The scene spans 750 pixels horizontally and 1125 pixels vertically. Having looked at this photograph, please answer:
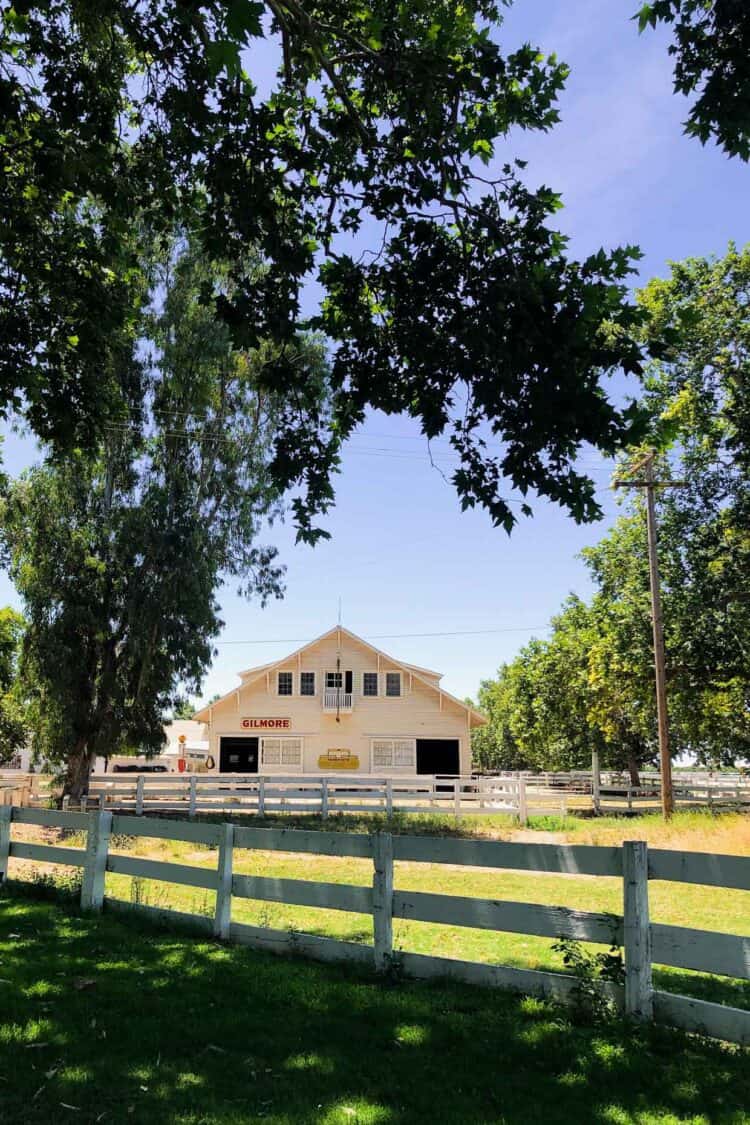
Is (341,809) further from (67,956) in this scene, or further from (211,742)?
(67,956)

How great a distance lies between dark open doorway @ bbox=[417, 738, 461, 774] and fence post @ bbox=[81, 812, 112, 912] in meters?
28.9

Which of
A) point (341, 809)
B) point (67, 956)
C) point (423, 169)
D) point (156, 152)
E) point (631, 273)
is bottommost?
point (341, 809)

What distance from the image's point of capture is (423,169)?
24.4ft

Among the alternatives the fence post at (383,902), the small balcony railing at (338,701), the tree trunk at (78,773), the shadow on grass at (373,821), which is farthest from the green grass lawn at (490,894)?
the small balcony railing at (338,701)

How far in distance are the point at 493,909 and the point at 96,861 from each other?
→ 4819 millimetres

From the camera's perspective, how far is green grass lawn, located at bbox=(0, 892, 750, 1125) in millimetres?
3887

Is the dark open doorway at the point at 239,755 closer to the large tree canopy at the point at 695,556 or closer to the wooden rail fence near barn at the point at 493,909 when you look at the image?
the large tree canopy at the point at 695,556

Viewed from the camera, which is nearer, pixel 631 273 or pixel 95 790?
pixel 631 273

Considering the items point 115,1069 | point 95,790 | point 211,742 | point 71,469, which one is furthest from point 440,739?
point 115,1069

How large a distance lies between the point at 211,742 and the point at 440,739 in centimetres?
1011

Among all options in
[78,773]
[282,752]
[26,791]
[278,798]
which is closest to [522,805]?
[278,798]

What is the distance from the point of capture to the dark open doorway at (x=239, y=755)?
37.5 meters

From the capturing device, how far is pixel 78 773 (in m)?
24.8

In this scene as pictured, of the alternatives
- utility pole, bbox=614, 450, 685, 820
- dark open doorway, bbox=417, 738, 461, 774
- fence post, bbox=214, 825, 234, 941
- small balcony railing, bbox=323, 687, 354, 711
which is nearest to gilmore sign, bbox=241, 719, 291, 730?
small balcony railing, bbox=323, 687, 354, 711
